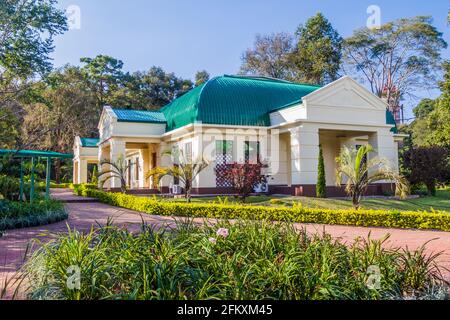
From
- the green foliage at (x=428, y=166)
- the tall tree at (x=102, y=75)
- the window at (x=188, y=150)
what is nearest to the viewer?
the window at (x=188, y=150)

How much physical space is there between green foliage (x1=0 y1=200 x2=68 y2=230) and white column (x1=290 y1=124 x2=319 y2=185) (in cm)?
1090

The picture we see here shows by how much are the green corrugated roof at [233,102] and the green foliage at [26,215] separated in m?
9.16

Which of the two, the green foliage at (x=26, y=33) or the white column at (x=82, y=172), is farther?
the white column at (x=82, y=172)

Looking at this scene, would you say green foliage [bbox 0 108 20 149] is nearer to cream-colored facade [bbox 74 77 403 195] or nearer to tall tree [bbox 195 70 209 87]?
cream-colored facade [bbox 74 77 403 195]

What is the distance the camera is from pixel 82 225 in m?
10.9

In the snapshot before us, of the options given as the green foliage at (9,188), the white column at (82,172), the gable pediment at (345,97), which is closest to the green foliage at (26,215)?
the green foliage at (9,188)

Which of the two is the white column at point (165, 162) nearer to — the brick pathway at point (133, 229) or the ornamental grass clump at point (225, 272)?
the brick pathway at point (133, 229)

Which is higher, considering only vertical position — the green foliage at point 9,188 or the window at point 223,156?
the window at point 223,156

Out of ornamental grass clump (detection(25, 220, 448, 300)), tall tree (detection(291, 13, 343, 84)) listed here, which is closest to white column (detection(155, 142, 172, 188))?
ornamental grass clump (detection(25, 220, 448, 300))

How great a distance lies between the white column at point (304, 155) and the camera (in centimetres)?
1831

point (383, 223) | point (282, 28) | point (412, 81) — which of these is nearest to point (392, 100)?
point (412, 81)

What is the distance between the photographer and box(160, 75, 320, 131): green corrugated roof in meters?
19.6
